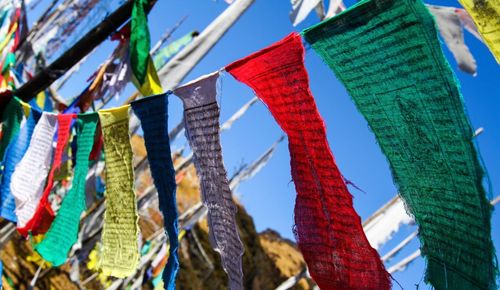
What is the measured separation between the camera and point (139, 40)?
341cm

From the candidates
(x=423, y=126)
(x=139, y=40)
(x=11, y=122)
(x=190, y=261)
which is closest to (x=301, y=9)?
(x=139, y=40)

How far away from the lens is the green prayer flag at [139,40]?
11.1 ft

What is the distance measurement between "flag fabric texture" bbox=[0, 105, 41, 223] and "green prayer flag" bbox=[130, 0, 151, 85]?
0.64m

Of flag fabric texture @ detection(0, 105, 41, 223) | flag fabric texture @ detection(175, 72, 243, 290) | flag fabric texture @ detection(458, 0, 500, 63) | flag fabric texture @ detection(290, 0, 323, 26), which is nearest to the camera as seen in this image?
flag fabric texture @ detection(458, 0, 500, 63)

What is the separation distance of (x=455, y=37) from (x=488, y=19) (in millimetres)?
294

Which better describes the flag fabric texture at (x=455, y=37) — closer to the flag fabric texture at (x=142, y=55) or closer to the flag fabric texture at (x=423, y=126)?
the flag fabric texture at (x=423, y=126)

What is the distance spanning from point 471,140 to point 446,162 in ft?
0.31

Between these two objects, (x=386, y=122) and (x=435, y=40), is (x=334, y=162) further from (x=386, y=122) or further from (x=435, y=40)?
(x=435, y=40)

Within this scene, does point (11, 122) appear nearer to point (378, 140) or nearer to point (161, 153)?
point (161, 153)

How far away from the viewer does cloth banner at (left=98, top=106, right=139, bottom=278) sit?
2.38 meters

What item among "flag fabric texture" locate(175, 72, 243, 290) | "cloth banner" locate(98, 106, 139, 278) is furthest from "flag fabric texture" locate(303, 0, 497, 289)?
"cloth banner" locate(98, 106, 139, 278)

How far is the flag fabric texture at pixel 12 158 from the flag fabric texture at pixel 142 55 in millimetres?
639

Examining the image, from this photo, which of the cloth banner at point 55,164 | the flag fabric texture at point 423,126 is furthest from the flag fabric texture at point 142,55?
the flag fabric texture at point 423,126

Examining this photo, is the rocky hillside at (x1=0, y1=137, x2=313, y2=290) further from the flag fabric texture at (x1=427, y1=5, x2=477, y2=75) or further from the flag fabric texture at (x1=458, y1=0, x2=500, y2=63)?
the flag fabric texture at (x1=458, y1=0, x2=500, y2=63)
